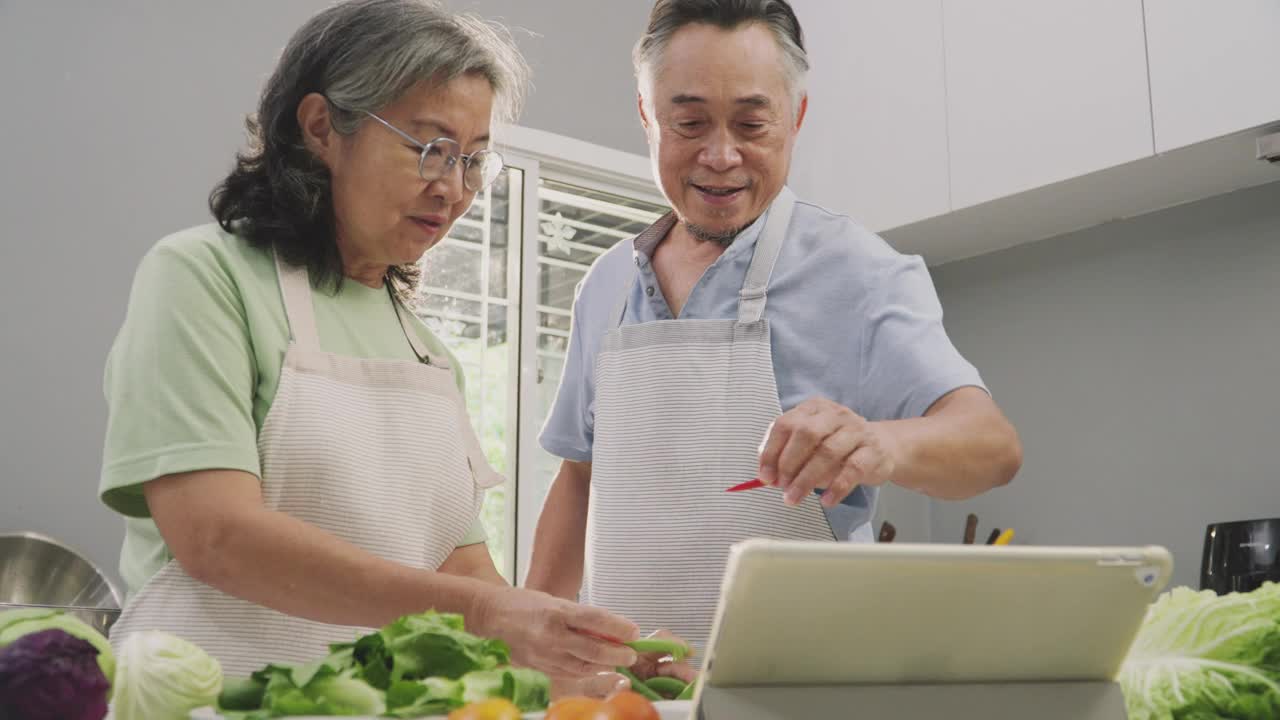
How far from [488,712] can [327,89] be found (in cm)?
94

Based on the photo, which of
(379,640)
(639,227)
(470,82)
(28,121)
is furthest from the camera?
(639,227)

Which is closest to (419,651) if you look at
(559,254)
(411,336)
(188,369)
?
(188,369)

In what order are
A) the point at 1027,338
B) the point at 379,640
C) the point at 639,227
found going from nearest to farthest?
the point at 379,640 < the point at 1027,338 < the point at 639,227

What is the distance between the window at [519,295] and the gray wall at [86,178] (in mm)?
677

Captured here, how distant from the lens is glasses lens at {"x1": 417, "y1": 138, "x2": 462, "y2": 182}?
51.8 inches

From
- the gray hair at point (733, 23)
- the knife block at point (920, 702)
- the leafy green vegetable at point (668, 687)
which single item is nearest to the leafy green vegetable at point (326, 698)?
the knife block at point (920, 702)

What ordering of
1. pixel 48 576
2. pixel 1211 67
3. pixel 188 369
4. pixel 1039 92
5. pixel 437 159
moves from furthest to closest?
pixel 1039 92 → pixel 1211 67 → pixel 48 576 → pixel 437 159 → pixel 188 369

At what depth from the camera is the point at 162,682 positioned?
682 mm

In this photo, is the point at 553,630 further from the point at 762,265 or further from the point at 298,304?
the point at 762,265

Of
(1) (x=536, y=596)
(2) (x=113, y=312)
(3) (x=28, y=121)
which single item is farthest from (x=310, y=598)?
(3) (x=28, y=121)

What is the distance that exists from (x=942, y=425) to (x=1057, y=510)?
1872 millimetres

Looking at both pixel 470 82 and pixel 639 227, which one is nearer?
pixel 470 82

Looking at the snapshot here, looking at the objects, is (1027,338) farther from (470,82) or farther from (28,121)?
(28,121)

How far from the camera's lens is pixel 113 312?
7.70ft
